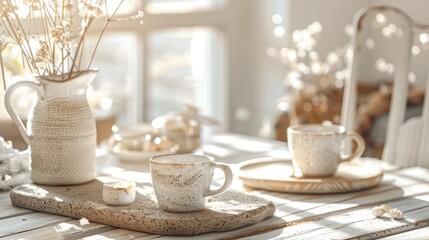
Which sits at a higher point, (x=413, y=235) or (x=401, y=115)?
(x=401, y=115)

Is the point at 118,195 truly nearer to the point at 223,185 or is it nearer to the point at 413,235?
the point at 223,185

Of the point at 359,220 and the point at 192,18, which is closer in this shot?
the point at 359,220

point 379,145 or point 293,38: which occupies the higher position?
→ point 293,38

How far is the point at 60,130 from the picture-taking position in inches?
74.5

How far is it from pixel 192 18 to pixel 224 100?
526 millimetres

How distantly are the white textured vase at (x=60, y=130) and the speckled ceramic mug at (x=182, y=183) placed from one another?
291 millimetres

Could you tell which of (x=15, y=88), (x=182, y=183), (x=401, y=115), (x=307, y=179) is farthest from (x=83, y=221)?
(x=401, y=115)

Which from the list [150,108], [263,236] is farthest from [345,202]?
[150,108]

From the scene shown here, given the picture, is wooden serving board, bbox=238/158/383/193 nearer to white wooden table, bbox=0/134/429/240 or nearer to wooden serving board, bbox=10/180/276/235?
white wooden table, bbox=0/134/429/240

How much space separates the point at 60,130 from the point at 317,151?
581 millimetres

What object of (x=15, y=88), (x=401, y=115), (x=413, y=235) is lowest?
(x=413, y=235)

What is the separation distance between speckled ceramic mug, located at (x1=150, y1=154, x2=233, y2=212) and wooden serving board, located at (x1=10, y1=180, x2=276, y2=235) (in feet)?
0.06

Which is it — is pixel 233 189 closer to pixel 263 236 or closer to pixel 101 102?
pixel 263 236

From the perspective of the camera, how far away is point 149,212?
5.47 feet
